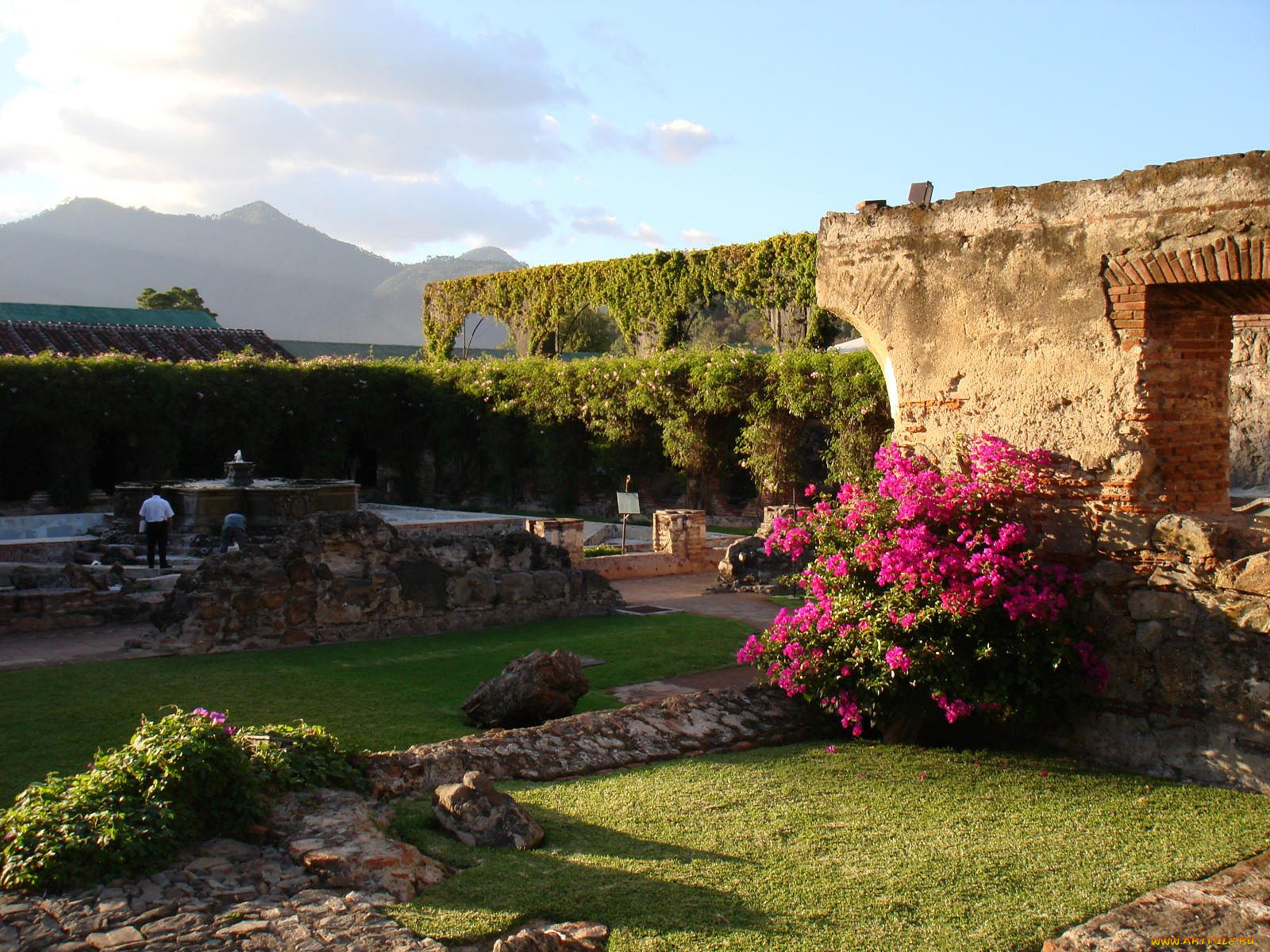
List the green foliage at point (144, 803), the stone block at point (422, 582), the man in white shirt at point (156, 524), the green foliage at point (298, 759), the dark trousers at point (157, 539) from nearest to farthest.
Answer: the green foliage at point (144, 803)
the green foliage at point (298, 759)
the stone block at point (422, 582)
the man in white shirt at point (156, 524)
the dark trousers at point (157, 539)

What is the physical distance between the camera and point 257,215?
157m

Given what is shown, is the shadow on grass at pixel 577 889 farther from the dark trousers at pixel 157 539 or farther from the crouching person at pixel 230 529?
the crouching person at pixel 230 529

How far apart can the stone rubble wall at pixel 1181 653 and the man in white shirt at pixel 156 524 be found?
12.1m

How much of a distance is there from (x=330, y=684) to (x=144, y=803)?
4.09m

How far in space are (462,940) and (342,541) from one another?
23.1 feet

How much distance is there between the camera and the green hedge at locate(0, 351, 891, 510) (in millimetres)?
22875

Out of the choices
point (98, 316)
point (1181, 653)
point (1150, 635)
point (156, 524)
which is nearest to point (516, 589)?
point (156, 524)

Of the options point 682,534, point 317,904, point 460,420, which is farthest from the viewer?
point 460,420

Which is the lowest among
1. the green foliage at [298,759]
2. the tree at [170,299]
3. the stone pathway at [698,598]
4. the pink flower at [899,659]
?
the stone pathway at [698,598]

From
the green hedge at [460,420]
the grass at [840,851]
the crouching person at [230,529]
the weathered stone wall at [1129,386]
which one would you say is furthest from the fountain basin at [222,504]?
the grass at [840,851]

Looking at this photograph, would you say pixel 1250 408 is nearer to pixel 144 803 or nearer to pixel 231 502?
pixel 144 803

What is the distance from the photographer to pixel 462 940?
3.57m

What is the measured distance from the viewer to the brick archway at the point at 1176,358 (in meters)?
5.55

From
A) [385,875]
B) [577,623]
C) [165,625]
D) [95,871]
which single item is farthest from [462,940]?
[577,623]
